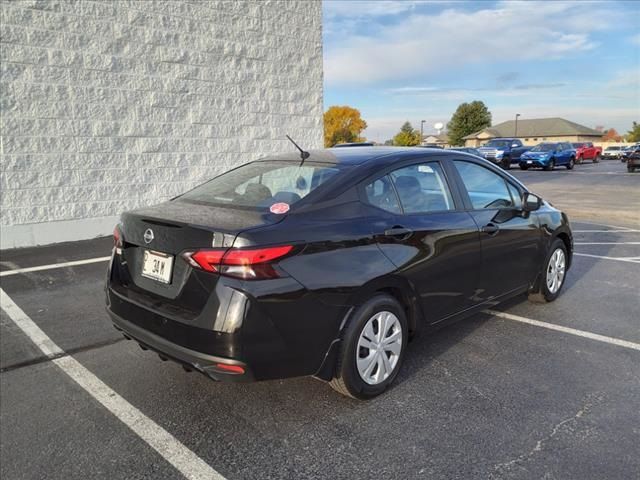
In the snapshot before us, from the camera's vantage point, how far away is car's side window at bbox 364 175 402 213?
3.27 metres

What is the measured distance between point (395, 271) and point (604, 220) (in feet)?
33.5

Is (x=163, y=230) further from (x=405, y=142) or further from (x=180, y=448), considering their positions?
(x=405, y=142)

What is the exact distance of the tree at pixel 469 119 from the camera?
81562 mm

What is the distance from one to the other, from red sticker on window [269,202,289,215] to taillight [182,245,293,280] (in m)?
0.31

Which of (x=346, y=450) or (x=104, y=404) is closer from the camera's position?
(x=346, y=450)

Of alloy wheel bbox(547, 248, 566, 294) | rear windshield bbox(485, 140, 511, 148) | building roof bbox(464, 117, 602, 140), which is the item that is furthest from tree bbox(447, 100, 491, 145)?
alloy wheel bbox(547, 248, 566, 294)

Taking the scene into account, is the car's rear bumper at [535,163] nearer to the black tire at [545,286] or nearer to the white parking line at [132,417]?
the black tire at [545,286]

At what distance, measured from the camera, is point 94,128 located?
828cm

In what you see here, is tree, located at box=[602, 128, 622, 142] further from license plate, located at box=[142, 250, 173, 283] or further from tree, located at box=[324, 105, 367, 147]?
license plate, located at box=[142, 250, 173, 283]

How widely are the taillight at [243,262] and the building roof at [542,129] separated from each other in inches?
3229

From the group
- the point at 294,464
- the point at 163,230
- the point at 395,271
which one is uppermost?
the point at 163,230

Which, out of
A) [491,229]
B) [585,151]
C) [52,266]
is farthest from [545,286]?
[585,151]

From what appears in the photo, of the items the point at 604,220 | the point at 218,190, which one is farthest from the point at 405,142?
the point at 218,190

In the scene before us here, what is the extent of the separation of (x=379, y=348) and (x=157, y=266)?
1470 mm
